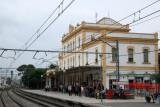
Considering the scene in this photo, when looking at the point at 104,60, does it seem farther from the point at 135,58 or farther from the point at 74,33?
the point at 74,33

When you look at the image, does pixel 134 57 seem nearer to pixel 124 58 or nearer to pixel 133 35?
pixel 124 58

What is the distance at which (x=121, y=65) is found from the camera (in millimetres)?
34750

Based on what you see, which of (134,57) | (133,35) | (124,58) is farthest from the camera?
(133,35)

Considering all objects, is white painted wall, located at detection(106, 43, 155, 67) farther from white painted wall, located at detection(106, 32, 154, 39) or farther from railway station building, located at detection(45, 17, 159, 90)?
white painted wall, located at detection(106, 32, 154, 39)

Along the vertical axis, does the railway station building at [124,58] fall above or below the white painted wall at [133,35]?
below

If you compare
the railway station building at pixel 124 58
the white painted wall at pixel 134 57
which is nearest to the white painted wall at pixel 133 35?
the railway station building at pixel 124 58

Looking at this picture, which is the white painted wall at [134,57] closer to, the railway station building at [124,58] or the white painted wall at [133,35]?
the railway station building at [124,58]

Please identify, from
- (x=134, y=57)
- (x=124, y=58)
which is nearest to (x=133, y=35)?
(x=134, y=57)

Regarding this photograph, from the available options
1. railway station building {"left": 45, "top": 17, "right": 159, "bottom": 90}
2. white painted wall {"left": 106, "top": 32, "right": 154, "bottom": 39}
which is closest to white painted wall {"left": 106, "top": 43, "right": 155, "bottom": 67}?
railway station building {"left": 45, "top": 17, "right": 159, "bottom": 90}

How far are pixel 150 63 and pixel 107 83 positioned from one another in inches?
291

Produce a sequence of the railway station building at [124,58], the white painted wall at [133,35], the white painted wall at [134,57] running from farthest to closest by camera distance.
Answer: the white painted wall at [133,35] < the white painted wall at [134,57] < the railway station building at [124,58]

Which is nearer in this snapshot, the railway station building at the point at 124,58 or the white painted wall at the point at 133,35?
the railway station building at the point at 124,58

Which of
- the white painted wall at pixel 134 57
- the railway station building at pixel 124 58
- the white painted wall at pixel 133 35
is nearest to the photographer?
the railway station building at pixel 124 58

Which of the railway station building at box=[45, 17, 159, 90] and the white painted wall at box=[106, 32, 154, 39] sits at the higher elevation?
the white painted wall at box=[106, 32, 154, 39]
